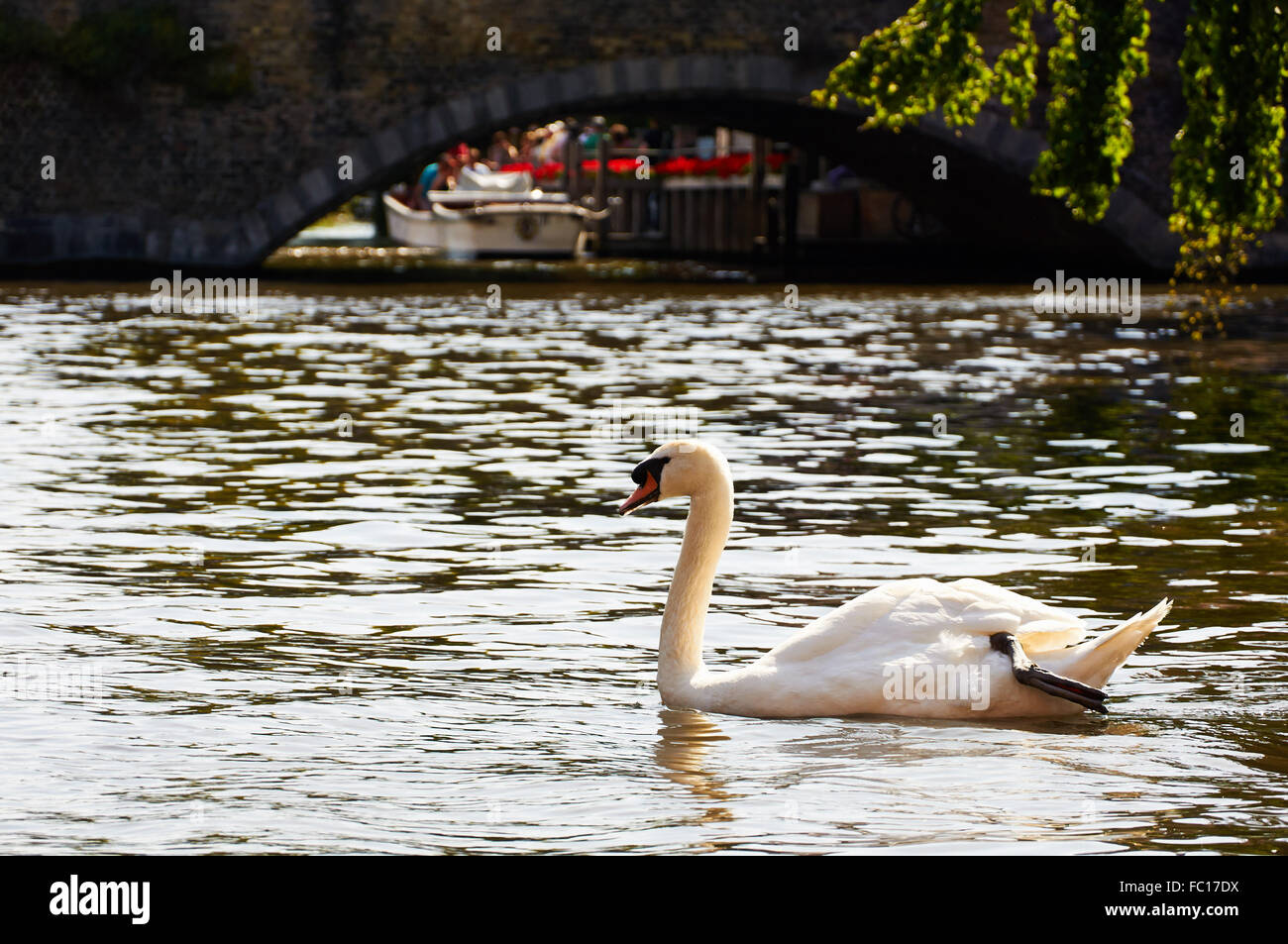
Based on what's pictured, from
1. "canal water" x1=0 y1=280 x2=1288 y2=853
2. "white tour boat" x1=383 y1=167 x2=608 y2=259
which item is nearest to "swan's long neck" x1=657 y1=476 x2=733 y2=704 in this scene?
"canal water" x1=0 y1=280 x2=1288 y2=853

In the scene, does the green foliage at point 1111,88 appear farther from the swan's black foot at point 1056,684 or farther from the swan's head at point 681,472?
the swan's black foot at point 1056,684

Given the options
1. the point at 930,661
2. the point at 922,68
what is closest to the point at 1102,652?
the point at 930,661

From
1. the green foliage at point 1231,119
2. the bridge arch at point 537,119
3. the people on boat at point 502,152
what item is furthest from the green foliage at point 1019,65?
the people on boat at point 502,152

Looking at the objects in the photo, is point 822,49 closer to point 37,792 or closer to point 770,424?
point 770,424

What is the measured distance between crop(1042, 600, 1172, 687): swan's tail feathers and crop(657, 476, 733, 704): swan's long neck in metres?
0.90

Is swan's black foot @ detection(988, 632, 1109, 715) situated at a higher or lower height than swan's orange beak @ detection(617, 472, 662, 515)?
lower

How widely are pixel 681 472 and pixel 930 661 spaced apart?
2.93 feet

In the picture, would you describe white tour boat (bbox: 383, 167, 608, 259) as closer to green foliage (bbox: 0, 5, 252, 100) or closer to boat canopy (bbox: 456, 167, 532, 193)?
boat canopy (bbox: 456, 167, 532, 193)

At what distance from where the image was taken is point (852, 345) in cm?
1852

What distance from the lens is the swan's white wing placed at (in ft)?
18.9

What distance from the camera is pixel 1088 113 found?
1105 centimetres

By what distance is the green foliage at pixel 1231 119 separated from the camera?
1062 centimetres

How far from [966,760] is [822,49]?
78.0 feet
